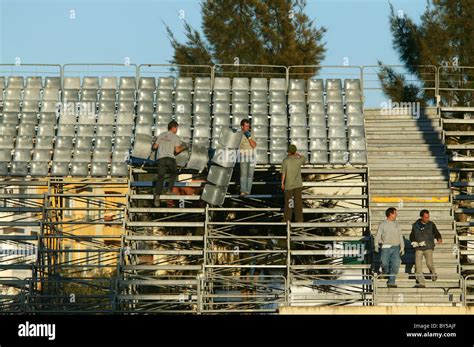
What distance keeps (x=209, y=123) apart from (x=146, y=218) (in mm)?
2872

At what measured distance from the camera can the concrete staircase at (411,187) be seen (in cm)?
2883

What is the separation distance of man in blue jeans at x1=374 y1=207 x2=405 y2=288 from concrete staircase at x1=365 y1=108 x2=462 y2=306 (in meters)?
0.30

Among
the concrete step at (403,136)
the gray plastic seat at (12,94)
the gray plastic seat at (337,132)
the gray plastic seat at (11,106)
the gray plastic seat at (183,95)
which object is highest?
the gray plastic seat at (12,94)

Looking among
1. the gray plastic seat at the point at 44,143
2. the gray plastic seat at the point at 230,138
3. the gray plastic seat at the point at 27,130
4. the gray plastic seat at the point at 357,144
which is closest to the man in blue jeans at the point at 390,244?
the gray plastic seat at the point at 357,144

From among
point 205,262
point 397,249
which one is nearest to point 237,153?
point 205,262

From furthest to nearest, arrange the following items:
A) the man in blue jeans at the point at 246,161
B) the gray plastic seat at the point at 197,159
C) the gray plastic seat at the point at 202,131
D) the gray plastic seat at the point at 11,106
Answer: the gray plastic seat at the point at 11,106 < the gray plastic seat at the point at 202,131 < the gray plastic seat at the point at 197,159 < the man in blue jeans at the point at 246,161

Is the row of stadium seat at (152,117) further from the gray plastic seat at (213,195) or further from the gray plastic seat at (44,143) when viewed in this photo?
the gray plastic seat at (213,195)

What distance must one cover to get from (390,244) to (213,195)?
4606 mm

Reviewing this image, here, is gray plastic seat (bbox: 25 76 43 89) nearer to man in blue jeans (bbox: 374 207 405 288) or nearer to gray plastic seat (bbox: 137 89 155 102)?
gray plastic seat (bbox: 137 89 155 102)

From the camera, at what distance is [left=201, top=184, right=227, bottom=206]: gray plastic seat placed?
3072 centimetres

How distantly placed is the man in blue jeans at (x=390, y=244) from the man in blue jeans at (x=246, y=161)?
11.8 ft

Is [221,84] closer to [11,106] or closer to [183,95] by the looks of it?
[183,95]

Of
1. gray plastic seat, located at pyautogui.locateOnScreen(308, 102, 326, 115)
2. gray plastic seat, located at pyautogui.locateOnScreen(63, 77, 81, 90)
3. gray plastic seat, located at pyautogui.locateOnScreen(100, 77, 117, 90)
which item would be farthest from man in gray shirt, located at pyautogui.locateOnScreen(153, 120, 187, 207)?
gray plastic seat, located at pyautogui.locateOnScreen(63, 77, 81, 90)
